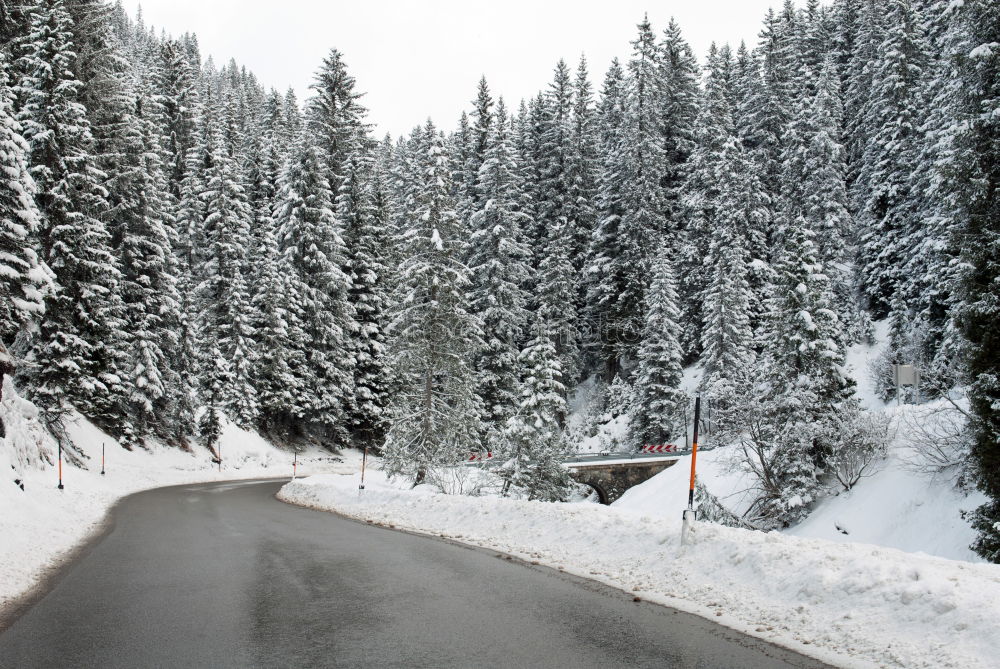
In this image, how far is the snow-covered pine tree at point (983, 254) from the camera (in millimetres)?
14922

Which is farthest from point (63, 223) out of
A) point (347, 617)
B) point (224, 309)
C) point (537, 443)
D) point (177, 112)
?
point (347, 617)

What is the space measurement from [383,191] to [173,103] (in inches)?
597

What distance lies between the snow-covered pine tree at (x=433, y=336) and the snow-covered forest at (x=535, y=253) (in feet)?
0.41

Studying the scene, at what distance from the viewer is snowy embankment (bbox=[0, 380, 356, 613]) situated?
11906mm

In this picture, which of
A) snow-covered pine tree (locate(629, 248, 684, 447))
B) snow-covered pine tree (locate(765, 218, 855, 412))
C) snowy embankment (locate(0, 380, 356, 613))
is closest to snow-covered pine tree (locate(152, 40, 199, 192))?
snowy embankment (locate(0, 380, 356, 613))

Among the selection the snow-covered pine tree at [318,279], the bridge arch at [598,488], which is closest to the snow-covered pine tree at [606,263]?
the bridge arch at [598,488]

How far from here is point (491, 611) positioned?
7.55m

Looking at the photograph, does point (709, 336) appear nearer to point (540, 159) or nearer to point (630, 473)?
point (630, 473)

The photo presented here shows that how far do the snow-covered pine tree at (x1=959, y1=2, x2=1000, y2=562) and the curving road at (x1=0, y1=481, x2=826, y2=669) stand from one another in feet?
35.8

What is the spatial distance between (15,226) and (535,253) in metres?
38.3

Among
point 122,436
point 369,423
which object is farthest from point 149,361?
point 369,423

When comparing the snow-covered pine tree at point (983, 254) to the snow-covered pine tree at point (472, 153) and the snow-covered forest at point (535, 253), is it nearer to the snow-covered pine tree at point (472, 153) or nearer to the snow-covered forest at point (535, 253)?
the snow-covered forest at point (535, 253)

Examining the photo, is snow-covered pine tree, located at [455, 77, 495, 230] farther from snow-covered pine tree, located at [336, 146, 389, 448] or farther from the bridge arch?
the bridge arch

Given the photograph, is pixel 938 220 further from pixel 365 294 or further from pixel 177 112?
pixel 177 112
